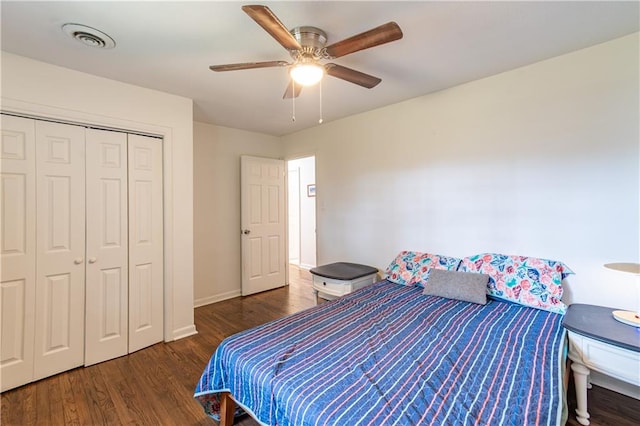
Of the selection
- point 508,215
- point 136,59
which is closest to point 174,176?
point 136,59

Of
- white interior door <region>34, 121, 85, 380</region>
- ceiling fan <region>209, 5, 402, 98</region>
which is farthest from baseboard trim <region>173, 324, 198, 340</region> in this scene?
ceiling fan <region>209, 5, 402, 98</region>

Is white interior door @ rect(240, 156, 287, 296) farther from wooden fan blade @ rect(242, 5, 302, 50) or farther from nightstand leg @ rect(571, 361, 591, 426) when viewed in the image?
nightstand leg @ rect(571, 361, 591, 426)

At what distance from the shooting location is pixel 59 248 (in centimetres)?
227

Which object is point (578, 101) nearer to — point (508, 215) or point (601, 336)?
point (508, 215)

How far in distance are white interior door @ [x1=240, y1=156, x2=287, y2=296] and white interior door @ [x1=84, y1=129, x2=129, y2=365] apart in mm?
1701

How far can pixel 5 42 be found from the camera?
1.93 m

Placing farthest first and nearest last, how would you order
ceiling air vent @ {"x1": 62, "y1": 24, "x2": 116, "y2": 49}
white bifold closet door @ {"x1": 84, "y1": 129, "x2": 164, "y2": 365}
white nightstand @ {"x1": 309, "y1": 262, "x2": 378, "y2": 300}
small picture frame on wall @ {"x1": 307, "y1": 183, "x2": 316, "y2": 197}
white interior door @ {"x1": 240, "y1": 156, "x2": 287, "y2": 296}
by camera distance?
small picture frame on wall @ {"x1": 307, "y1": 183, "x2": 316, "y2": 197}
white interior door @ {"x1": 240, "y1": 156, "x2": 287, "y2": 296}
white nightstand @ {"x1": 309, "y1": 262, "x2": 378, "y2": 300}
white bifold closet door @ {"x1": 84, "y1": 129, "x2": 164, "y2": 365}
ceiling air vent @ {"x1": 62, "y1": 24, "x2": 116, "y2": 49}

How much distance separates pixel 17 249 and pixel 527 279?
386 cm

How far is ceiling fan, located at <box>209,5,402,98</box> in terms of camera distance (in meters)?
1.37

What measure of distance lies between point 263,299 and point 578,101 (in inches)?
153

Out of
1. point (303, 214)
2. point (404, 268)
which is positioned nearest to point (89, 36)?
point (404, 268)

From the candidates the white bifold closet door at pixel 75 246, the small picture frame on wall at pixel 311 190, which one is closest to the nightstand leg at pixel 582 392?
the white bifold closet door at pixel 75 246

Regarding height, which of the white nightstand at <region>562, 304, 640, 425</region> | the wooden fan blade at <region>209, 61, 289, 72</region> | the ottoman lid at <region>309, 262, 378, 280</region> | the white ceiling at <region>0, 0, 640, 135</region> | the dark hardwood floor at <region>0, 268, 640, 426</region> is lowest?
the dark hardwood floor at <region>0, 268, 640, 426</region>

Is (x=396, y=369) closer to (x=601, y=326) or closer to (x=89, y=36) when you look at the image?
(x=601, y=326)
